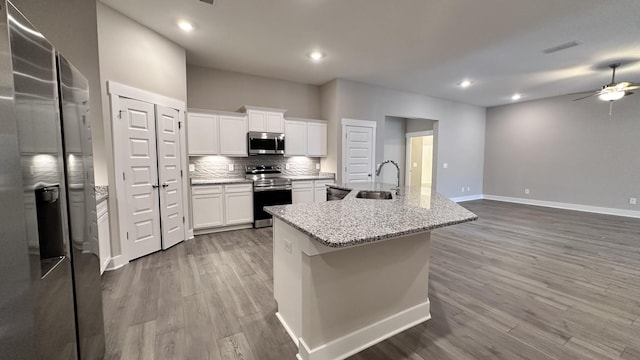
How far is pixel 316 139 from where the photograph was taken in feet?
17.9

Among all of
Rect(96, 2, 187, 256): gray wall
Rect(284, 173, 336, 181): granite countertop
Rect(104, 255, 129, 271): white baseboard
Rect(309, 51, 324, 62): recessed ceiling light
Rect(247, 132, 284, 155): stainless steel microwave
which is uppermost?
Rect(309, 51, 324, 62): recessed ceiling light

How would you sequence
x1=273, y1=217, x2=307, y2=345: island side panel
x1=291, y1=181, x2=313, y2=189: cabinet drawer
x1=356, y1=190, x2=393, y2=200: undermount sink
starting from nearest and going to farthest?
x1=273, y1=217, x2=307, y2=345: island side panel
x1=356, y1=190, x2=393, y2=200: undermount sink
x1=291, y1=181, x2=313, y2=189: cabinet drawer

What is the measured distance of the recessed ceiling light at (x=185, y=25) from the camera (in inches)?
122

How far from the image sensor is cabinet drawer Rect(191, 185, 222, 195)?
4.15 metres

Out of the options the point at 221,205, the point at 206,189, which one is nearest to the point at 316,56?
the point at 206,189

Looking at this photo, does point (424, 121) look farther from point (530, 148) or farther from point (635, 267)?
point (635, 267)

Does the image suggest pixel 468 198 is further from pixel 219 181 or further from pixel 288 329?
pixel 288 329

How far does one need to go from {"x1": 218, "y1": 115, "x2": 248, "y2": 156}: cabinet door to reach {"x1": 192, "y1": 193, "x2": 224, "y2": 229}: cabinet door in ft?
2.73

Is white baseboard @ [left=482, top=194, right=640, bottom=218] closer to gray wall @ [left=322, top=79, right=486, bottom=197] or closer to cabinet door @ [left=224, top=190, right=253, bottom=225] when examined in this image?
gray wall @ [left=322, top=79, right=486, bottom=197]

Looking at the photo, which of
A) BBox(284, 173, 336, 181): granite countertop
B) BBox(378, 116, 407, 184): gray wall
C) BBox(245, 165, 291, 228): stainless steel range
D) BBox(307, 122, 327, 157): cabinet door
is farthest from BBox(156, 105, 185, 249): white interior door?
BBox(378, 116, 407, 184): gray wall

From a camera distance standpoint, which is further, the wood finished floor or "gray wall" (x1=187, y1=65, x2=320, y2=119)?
"gray wall" (x1=187, y1=65, x2=320, y2=119)

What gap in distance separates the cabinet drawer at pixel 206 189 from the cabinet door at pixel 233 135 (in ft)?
2.07

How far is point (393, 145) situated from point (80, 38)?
275 inches

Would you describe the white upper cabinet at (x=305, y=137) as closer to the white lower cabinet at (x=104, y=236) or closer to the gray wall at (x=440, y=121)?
the gray wall at (x=440, y=121)
